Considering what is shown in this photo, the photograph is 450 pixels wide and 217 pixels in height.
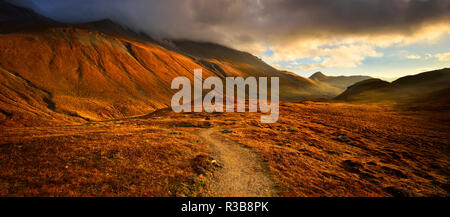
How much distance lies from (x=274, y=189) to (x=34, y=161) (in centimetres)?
1553

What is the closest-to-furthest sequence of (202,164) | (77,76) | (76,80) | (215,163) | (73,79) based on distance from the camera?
(202,164), (215,163), (73,79), (76,80), (77,76)

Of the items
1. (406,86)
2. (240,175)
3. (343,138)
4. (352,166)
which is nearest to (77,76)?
(240,175)

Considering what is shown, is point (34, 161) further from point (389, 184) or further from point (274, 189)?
point (389, 184)

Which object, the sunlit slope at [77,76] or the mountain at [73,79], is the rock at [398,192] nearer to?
the mountain at [73,79]

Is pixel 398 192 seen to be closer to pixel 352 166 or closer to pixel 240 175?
pixel 352 166

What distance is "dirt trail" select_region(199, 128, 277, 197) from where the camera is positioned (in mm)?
10516

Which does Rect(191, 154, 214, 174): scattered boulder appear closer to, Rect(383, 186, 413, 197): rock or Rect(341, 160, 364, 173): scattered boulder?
Rect(341, 160, 364, 173): scattered boulder

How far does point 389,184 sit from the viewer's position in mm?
12781

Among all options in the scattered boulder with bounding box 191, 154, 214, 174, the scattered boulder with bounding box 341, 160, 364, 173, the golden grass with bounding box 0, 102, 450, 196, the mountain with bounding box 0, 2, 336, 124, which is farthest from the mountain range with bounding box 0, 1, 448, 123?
the scattered boulder with bounding box 341, 160, 364, 173

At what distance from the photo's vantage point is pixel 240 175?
1245cm

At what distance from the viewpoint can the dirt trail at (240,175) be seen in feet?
34.5

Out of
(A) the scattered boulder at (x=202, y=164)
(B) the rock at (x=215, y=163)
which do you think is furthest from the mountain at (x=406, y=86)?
(A) the scattered boulder at (x=202, y=164)

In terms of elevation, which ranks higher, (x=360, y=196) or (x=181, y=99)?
(x=181, y=99)
